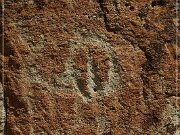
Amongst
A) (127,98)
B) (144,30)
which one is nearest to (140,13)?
(144,30)

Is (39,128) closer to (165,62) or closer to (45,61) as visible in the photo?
(45,61)

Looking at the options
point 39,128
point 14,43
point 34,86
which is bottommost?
point 39,128

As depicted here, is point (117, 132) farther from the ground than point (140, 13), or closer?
closer

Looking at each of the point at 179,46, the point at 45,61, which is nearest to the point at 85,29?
the point at 45,61

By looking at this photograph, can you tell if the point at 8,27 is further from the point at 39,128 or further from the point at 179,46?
the point at 179,46

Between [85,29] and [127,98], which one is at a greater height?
[85,29]
